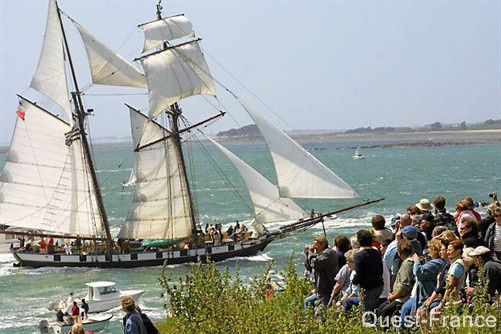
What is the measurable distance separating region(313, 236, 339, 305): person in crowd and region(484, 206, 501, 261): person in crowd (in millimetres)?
2317

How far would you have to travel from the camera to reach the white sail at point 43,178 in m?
47.5

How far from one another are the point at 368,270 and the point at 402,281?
0.56m

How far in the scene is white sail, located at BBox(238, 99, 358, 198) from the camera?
40969 millimetres

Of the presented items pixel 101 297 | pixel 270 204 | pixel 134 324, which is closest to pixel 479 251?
pixel 134 324

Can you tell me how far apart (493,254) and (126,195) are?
334ft

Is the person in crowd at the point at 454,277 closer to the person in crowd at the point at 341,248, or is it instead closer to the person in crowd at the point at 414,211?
the person in crowd at the point at 341,248

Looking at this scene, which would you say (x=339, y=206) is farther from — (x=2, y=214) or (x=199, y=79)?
(x=2, y=214)

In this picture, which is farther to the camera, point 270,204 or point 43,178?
point 43,178

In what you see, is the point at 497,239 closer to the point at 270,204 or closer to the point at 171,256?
the point at 270,204

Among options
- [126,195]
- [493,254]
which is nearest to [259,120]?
[493,254]

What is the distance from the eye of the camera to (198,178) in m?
146

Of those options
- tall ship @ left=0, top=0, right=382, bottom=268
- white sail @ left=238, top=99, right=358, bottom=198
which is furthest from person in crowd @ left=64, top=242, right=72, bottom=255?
white sail @ left=238, top=99, right=358, bottom=198

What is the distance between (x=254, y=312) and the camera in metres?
13.3

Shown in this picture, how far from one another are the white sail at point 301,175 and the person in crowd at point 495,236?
26.7 m
